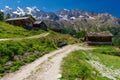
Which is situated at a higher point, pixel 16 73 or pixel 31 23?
pixel 31 23

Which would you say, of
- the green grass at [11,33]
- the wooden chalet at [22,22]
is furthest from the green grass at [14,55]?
the wooden chalet at [22,22]

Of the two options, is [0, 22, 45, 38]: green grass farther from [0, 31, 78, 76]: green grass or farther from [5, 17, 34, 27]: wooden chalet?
[5, 17, 34, 27]: wooden chalet

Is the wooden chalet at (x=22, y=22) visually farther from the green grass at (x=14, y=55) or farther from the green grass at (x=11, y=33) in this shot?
the green grass at (x=14, y=55)

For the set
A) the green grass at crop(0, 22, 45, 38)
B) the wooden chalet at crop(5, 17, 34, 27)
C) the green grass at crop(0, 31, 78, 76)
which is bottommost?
the green grass at crop(0, 31, 78, 76)

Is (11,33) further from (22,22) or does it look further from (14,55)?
(14,55)

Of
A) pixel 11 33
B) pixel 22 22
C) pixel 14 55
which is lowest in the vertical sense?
pixel 14 55

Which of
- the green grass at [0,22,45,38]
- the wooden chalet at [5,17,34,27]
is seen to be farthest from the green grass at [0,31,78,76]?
the wooden chalet at [5,17,34,27]

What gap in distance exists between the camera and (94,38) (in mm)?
112625

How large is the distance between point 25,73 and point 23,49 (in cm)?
1787

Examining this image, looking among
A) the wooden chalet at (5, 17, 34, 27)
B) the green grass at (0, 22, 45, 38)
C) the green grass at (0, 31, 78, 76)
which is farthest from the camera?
the wooden chalet at (5, 17, 34, 27)

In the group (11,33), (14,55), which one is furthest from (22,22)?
(14,55)

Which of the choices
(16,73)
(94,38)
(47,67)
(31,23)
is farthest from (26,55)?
(31,23)

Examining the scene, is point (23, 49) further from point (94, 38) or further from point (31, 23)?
point (31, 23)

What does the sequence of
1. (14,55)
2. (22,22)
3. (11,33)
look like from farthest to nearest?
(22,22) < (11,33) < (14,55)
